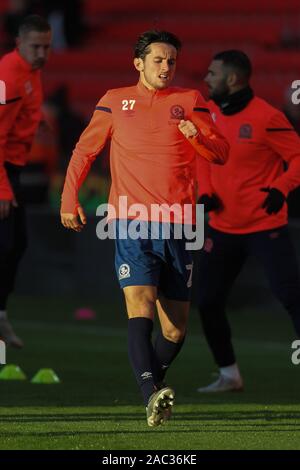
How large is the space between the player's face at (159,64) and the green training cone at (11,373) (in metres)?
3.20

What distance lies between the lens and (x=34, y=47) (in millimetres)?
11500

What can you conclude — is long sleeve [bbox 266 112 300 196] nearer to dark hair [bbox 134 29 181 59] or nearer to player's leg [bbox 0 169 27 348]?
dark hair [bbox 134 29 181 59]

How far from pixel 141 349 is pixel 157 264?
0.47 meters

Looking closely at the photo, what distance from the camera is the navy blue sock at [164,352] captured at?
8984mm

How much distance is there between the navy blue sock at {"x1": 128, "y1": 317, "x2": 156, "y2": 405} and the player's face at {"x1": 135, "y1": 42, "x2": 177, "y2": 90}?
4.21 feet

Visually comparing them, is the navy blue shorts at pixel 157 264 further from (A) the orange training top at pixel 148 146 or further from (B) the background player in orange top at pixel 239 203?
(B) the background player in orange top at pixel 239 203

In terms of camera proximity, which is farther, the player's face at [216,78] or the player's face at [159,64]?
the player's face at [216,78]

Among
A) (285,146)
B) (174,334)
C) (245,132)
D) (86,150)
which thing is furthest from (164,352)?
(245,132)

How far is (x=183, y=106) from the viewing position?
8742 millimetres

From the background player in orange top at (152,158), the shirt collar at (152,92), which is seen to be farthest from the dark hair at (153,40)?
the shirt collar at (152,92)

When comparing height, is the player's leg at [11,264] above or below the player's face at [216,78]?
below

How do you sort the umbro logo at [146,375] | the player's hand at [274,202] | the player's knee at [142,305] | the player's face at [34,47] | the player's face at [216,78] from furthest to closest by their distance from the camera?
the player's face at [34,47] → the player's face at [216,78] → the player's hand at [274,202] → the player's knee at [142,305] → the umbro logo at [146,375]

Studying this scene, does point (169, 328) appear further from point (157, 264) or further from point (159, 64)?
point (159, 64)

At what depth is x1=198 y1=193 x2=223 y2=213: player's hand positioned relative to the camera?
35.2 feet
